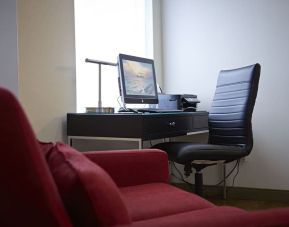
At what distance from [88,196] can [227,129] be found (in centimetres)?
212

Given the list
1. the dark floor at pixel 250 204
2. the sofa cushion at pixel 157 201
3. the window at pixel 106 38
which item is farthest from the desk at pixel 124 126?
the dark floor at pixel 250 204

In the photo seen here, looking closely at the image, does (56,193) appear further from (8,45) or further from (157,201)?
(8,45)

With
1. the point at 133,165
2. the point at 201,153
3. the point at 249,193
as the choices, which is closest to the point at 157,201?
the point at 133,165

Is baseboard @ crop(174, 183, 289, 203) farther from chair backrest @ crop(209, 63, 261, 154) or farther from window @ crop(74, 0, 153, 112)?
window @ crop(74, 0, 153, 112)

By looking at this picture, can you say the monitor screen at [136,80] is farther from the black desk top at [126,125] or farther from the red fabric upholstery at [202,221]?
the red fabric upholstery at [202,221]

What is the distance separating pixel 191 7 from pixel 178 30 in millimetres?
252

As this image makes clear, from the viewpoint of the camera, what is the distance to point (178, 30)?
11.8 feet

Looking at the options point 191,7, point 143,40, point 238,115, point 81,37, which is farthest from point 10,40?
point 191,7

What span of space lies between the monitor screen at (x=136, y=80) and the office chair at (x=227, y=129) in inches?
16.7

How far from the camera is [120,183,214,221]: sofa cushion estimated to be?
1349 mm

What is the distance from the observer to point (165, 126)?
2.50 meters

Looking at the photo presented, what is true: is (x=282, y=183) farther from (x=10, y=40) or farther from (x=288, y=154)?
(x=10, y=40)

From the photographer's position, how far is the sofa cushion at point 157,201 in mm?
1349

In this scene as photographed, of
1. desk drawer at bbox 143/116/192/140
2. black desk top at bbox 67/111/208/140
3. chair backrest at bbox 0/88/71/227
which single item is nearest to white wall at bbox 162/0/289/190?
desk drawer at bbox 143/116/192/140
